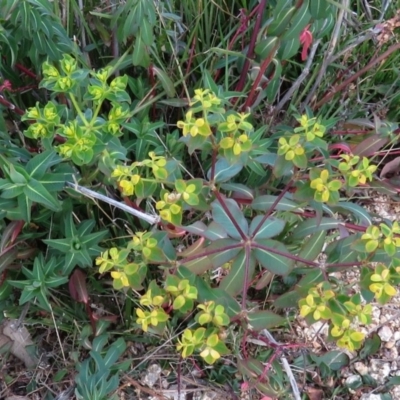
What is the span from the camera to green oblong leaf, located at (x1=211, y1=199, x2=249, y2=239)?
1062 mm

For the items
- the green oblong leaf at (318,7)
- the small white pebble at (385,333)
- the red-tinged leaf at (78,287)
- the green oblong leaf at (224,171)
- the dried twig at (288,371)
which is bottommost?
the small white pebble at (385,333)

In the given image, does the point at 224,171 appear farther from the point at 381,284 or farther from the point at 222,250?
the point at 381,284

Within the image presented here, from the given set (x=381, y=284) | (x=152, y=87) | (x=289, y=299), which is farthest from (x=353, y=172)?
(x=152, y=87)

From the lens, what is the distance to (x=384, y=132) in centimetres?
137

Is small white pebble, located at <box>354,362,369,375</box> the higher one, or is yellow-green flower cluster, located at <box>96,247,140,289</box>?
yellow-green flower cluster, located at <box>96,247,140,289</box>

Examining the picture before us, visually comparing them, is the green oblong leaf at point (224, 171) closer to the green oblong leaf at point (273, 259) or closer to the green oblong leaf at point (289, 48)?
the green oblong leaf at point (273, 259)

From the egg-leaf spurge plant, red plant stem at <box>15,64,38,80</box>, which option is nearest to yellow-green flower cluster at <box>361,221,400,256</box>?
the egg-leaf spurge plant

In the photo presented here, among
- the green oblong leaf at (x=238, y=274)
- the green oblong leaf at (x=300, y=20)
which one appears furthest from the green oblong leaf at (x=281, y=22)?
the green oblong leaf at (x=238, y=274)

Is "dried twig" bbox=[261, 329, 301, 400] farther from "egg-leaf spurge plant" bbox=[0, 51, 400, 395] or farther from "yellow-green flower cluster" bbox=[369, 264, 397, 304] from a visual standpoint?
"yellow-green flower cluster" bbox=[369, 264, 397, 304]

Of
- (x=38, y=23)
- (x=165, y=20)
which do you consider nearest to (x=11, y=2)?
(x=38, y=23)

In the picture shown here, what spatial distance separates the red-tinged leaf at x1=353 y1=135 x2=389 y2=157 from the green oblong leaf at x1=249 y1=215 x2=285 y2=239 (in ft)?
1.29

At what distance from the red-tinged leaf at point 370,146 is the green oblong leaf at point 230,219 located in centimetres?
43

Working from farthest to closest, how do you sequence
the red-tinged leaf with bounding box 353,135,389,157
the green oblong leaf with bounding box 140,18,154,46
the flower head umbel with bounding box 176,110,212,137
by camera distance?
the red-tinged leaf with bounding box 353,135,389,157 < the green oblong leaf with bounding box 140,18,154,46 < the flower head umbel with bounding box 176,110,212,137

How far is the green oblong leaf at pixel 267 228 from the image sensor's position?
107 centimetres
